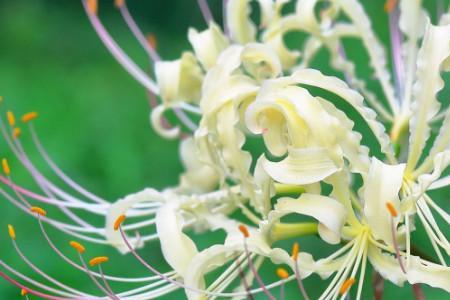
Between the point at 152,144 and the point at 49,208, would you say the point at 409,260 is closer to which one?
the point at 49,208

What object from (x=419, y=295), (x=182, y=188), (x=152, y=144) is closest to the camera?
(x=419, y=295)

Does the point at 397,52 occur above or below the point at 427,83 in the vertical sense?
above

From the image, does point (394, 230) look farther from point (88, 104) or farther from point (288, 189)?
point (88, 104)

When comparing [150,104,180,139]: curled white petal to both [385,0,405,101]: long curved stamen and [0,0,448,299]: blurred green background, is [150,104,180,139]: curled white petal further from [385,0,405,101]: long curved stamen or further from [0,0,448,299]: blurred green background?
[0,0,448,299]: blurred green background

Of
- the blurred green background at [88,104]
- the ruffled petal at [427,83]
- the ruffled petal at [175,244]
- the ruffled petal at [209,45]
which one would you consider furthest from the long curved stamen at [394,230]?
the blurred green background at [88,104]

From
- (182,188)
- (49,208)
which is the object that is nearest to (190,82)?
(182,188)

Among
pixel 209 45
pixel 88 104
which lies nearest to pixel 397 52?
pixel 209 45
